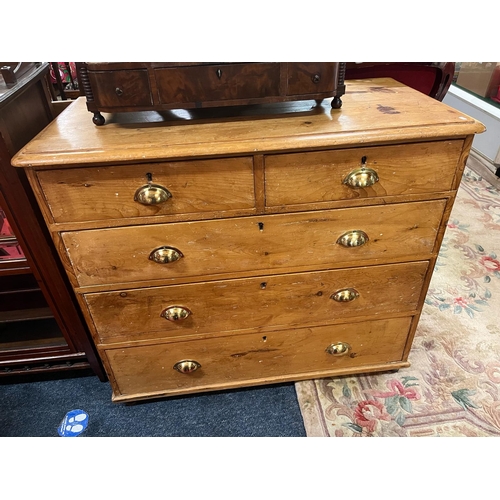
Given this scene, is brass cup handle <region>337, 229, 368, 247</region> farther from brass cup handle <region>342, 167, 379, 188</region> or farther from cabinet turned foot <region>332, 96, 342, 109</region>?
cabinet turned foot <region>332, 96, 342, 109</region>

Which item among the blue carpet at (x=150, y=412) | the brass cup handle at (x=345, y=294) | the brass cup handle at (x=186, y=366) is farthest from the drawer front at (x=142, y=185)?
the blue carpet at (x=150, y=412)

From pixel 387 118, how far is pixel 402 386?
41.2 inches

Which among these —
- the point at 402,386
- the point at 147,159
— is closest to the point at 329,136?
the point at 147,159

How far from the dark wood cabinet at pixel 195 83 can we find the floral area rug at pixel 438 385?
1105mm

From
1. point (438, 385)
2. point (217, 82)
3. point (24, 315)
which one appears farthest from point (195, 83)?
point (438, 385)

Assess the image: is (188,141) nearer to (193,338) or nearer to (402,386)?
(193,338)

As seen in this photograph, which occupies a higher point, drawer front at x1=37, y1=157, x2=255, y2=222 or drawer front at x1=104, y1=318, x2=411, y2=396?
drawer front at x1=37, y1=157, x2=255, y2=222

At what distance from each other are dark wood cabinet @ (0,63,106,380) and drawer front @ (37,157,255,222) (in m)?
0.23

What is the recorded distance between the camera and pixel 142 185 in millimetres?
1018

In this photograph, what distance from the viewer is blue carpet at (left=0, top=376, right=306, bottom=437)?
1.42m

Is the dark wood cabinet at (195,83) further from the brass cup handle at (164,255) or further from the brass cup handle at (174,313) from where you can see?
the brass cup handle at (174,313)

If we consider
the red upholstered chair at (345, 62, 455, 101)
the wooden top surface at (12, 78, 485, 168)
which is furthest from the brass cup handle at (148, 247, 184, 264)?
the red upholstered chair at (345, 62, 455, 101)

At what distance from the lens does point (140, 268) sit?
1.16 m

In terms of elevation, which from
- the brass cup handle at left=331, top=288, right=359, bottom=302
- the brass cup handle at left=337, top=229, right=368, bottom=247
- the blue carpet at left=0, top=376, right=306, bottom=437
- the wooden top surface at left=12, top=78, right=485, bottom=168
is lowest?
the blue carpet at left=0, top=376, right=306, bottom=437
